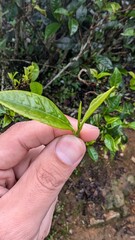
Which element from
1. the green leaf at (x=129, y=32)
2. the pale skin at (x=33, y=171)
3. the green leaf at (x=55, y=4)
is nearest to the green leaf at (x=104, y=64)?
the green leaf at (x=129, y=32)

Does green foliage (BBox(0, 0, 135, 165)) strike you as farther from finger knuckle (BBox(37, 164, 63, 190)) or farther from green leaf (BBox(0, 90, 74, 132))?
green leaf (BBox(0, 90, 74, 132))

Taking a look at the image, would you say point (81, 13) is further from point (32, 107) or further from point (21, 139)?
point (32, 107)

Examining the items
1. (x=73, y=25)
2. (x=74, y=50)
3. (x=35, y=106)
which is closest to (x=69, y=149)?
(x=35, y=106)

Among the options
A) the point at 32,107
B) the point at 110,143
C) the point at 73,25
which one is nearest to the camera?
the point at 32,107

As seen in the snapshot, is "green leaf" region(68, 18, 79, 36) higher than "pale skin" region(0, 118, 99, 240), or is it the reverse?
"green leaf" region(68, 18, 79, 36)

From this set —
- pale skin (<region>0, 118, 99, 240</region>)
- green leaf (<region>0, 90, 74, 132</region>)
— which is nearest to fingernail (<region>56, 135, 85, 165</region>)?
pale skin (<region>0, 118, 99, 240</region>)

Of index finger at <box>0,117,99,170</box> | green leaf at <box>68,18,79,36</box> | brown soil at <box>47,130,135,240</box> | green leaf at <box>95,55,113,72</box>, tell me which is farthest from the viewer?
brown soil at <box>47,130,135,240</box>

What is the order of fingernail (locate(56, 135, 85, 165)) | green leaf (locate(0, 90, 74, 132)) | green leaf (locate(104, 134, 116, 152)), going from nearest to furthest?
1. green leaf (locate(0, 90, 74, 132))
2. fingernail (locate(56, 135, 85, 165))
3. green leaf (locate(104, 134, 116, 152))
